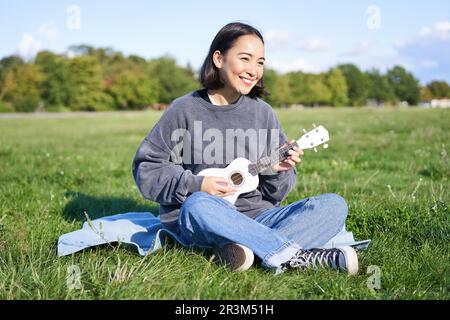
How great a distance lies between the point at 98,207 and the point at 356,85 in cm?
10628

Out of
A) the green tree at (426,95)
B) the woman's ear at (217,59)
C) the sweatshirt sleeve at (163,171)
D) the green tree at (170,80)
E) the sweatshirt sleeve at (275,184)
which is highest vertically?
the green tree at (170,80)

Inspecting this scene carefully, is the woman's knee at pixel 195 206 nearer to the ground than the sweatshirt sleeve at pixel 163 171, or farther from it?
nearer to the ground

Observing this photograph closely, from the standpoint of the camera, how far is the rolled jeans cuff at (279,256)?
3.13m

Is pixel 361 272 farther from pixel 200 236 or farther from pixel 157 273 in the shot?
pixel 157 273

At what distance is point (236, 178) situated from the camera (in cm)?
374

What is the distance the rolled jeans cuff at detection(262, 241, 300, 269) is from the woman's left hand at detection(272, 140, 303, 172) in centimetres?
A: 78

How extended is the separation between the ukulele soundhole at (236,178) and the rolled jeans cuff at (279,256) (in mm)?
712

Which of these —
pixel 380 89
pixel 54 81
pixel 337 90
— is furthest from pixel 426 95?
pixel 54 81

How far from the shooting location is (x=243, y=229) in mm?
3174

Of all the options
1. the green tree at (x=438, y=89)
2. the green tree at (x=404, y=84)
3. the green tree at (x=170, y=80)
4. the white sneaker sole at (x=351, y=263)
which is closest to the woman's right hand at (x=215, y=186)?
the white sneaker sole at (x=351, y=263)

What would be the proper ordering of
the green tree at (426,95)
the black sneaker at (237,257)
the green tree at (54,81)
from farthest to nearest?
the green tree at (426,95), the green tree at (54,81), the black sneaker at (237,257)

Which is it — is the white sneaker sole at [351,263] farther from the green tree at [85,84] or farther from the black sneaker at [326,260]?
the green tree at [85,84]
